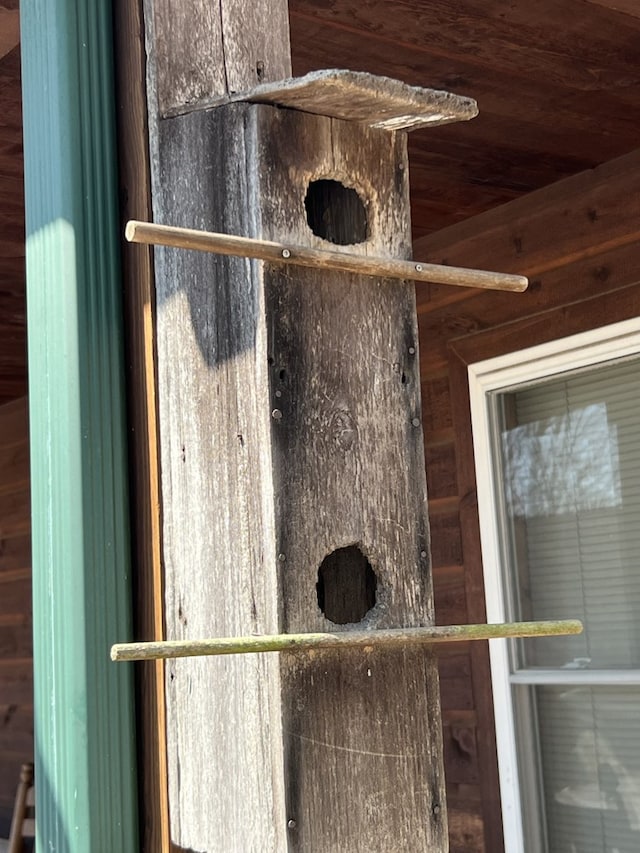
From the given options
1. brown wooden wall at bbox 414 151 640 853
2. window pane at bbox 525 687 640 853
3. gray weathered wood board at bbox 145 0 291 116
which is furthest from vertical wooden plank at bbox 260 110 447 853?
window pane at bbox 525 687 640 853

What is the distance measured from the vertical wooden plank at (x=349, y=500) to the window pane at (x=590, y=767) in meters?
2.22

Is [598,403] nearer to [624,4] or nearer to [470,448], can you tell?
[470,448]

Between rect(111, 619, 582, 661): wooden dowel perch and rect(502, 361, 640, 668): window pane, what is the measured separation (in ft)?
7.11

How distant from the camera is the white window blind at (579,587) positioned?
3426 millimetres

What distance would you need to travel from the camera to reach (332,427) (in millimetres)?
1318

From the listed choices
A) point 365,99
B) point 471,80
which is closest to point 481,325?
point 471,80

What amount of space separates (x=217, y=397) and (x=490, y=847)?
8.82 feet

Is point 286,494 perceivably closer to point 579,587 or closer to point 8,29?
point 8,29

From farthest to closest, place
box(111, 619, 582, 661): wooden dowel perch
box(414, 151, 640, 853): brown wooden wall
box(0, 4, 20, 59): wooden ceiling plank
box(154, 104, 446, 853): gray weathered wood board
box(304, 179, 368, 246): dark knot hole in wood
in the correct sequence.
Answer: box(414, 151, 640, 853): brown wooden wall → box(0, 4, 20, 59): wooden ceiling plank → box(304, 179, 368, 246): dark knot hole in wood → box(154, 104, 446, 853): gray weathered wood board → box(111, 619, 582, 661): wooden dowel perch

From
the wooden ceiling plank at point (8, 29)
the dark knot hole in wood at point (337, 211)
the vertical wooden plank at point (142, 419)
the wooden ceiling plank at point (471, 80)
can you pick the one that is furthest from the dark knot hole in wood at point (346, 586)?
the wooden ceiling plank at point (471, 80)

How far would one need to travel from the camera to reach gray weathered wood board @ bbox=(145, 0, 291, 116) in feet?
4.73

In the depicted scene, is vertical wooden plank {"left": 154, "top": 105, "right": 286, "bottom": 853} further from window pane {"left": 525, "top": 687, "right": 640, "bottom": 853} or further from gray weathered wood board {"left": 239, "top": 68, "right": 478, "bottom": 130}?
window pane {"left": 525, "top": 687, "right": 640, "bottom": 853}

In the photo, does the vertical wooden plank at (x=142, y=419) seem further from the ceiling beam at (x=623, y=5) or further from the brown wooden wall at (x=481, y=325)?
the brown wooden wall at (x=481, y=325)

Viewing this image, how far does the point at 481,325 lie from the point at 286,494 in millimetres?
2565
